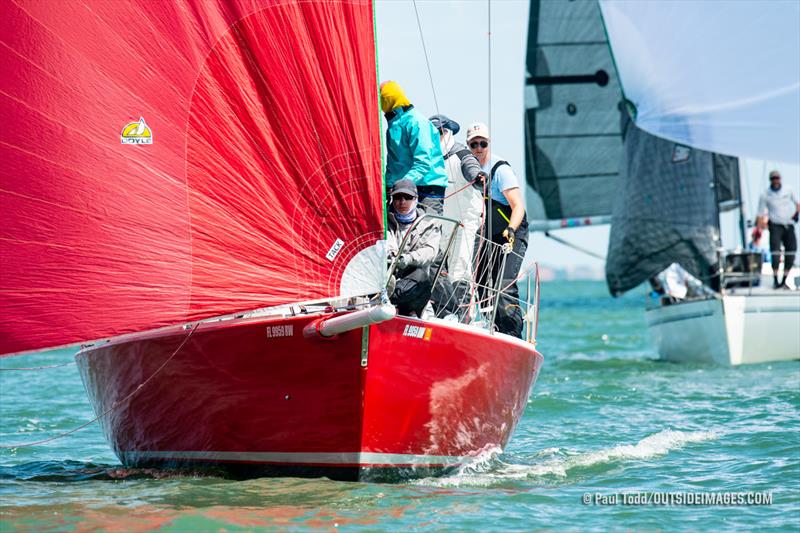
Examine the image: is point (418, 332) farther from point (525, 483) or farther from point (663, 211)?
point (663, 211)

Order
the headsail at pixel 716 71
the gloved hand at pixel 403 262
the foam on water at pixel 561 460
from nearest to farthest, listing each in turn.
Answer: the gloved hand at pixel 403 262
the foam on water at pixel 561 460
the headsail at pixel 716 71

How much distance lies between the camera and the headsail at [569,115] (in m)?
30.9

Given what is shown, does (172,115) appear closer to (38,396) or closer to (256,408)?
(256,408)

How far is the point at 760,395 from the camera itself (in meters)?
12.4

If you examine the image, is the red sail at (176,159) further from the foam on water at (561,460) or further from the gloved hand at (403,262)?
the foam on water at (561,460)

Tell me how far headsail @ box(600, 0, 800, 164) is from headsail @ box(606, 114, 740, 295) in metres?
2.20

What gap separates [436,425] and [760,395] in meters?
6.19

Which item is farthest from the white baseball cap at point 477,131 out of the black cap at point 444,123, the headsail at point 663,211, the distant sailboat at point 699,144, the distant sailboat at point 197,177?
the headsail at point 663,211

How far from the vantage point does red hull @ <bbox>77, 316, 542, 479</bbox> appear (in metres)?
6.82

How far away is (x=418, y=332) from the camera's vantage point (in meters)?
6.91

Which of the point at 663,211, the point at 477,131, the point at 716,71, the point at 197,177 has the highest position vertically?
the point at 716,71

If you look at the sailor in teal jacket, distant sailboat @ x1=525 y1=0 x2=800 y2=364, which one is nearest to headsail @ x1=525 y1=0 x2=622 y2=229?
distant sailboat @ x1=525 y1=0 x2=800 y2=364

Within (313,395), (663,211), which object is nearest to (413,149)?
(313,395)

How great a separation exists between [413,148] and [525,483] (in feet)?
7.05
